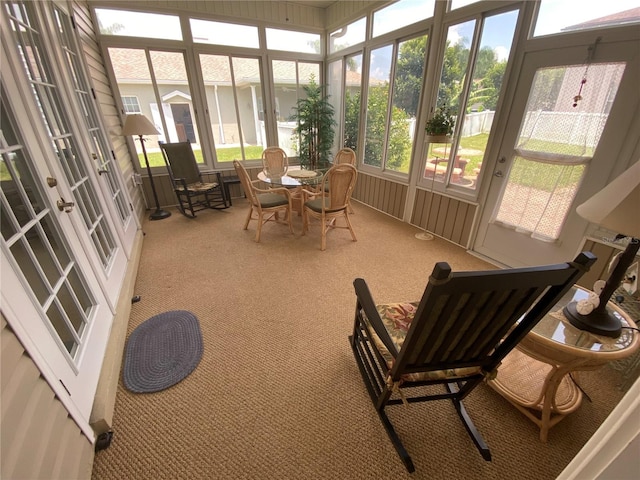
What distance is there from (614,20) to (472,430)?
Result: 8.83 ft

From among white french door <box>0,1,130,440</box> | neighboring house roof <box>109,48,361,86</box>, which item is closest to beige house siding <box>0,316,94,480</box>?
white french door <box>0,1,130,440</box>

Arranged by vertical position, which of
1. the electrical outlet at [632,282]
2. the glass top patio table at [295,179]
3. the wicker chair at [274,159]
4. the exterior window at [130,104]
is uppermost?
the exterior window at [130,104]

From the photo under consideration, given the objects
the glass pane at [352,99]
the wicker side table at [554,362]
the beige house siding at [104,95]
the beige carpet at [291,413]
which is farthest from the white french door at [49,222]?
the glass pane at [352,99]

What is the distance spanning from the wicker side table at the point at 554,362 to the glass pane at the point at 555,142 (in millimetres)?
1079

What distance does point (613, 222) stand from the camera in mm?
944

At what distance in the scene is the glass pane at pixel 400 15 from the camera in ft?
9.39

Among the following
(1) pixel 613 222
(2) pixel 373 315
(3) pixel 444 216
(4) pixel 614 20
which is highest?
(4) pixel 614 20

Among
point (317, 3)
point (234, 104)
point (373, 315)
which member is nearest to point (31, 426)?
point (373, 315)

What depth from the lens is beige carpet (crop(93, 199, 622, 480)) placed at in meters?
1.14

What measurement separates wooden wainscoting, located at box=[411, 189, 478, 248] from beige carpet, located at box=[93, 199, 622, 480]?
3.37 ft

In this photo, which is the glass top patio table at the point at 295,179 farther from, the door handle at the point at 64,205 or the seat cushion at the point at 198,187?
the door handle at the point at 64,205

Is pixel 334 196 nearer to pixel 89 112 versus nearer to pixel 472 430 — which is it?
pixel 472 430

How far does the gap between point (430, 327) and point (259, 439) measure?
99 centimetres

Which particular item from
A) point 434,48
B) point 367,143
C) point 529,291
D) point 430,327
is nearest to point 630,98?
point 434,48
